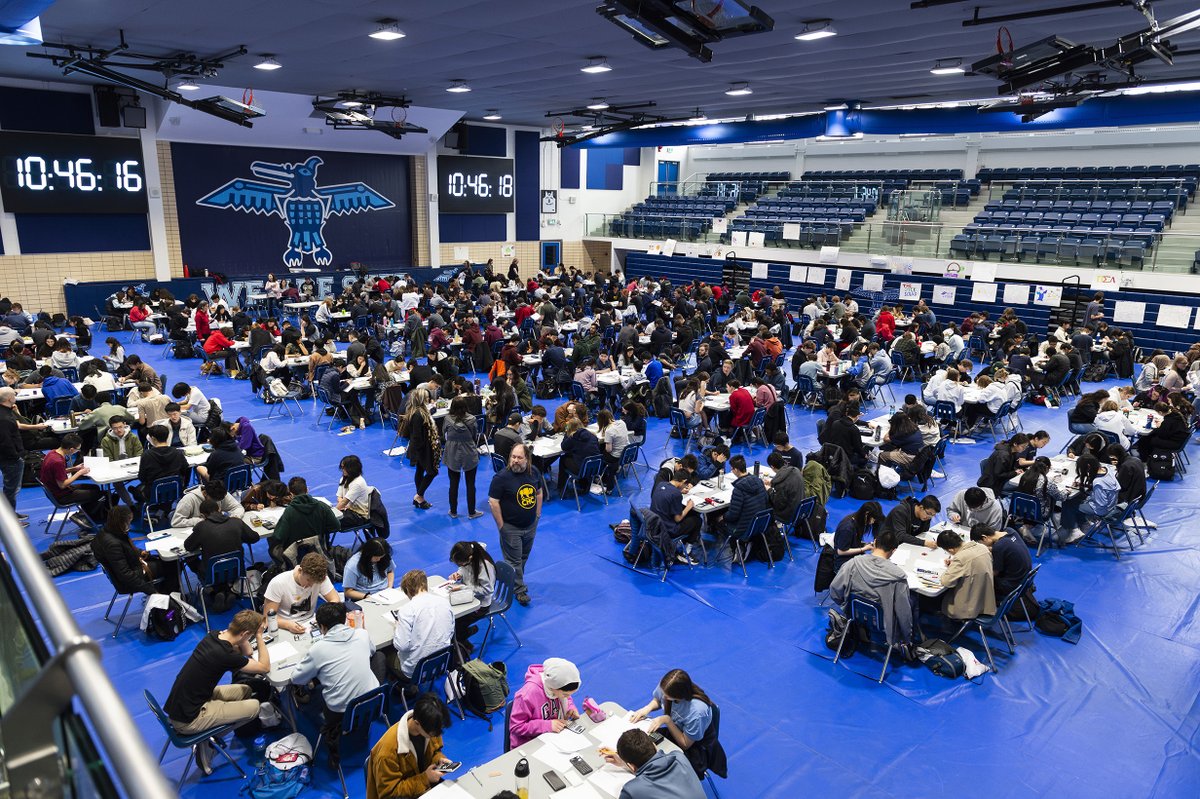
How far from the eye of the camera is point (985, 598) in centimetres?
769

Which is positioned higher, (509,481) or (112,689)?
(112,689)

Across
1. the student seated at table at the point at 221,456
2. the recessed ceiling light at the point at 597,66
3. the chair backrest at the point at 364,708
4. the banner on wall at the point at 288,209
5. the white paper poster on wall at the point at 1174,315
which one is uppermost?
the recessed ceiling light at the point at 597,66

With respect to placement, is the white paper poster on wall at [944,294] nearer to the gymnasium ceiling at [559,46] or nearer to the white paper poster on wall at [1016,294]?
the white paper poster on wall at [1016,294]

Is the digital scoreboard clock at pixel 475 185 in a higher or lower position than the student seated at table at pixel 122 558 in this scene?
higher

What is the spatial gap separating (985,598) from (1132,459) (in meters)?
4.43

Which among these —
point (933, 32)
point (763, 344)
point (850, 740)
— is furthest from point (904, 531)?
point (763, 344)

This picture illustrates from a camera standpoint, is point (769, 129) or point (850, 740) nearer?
point (850, 740)

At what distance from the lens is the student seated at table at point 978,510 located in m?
8.88

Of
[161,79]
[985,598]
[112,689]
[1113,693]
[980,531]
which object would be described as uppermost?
[161,79]

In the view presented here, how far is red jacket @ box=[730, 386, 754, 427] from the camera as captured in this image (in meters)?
13.4

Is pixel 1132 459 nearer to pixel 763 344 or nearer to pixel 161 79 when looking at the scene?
pixel 763 344

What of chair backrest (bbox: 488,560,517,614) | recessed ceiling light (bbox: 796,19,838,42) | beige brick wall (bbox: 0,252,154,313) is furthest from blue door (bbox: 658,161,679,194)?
chair backrest (bbox: 488,560,517,614)

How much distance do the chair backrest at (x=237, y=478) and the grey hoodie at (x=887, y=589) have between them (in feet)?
24.1

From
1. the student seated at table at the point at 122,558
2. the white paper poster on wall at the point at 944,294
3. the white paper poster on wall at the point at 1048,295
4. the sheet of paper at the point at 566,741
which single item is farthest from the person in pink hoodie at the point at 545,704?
the white paper poster on wall at the point at 944,294
